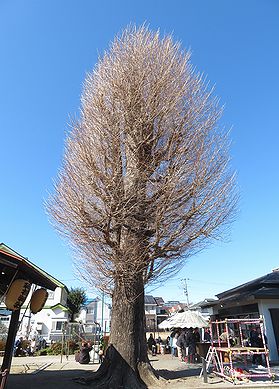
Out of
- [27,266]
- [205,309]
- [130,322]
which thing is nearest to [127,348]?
[130,322]

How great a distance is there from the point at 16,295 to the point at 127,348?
331cm

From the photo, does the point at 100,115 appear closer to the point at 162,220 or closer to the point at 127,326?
the point at 162,220

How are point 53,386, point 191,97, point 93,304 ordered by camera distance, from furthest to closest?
point 93,304 → point 191,97 → point 53,386

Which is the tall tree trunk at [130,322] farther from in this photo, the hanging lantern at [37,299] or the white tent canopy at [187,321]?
the white tent canopy at [187,321]

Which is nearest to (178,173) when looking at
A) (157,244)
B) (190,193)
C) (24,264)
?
(190,193)

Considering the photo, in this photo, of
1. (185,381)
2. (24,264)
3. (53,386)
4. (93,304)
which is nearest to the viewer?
(24,264)

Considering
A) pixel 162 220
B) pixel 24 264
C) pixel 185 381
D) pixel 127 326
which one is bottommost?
pixel 185 381

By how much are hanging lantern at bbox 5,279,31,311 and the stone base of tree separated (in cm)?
294

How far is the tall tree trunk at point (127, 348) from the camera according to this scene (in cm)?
764

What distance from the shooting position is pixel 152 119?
29.1 ft

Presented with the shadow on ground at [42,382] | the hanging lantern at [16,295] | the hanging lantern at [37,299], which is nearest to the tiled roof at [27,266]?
the hanging lantern at [37,299]

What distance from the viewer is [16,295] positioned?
6848 mm

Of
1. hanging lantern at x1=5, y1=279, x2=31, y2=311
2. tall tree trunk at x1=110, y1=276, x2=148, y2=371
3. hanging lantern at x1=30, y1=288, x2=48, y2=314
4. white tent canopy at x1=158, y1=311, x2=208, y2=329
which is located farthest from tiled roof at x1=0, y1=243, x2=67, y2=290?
white tent canopy at x1=158, y1=311, x2=208, y2=329

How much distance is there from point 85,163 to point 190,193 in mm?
3151
